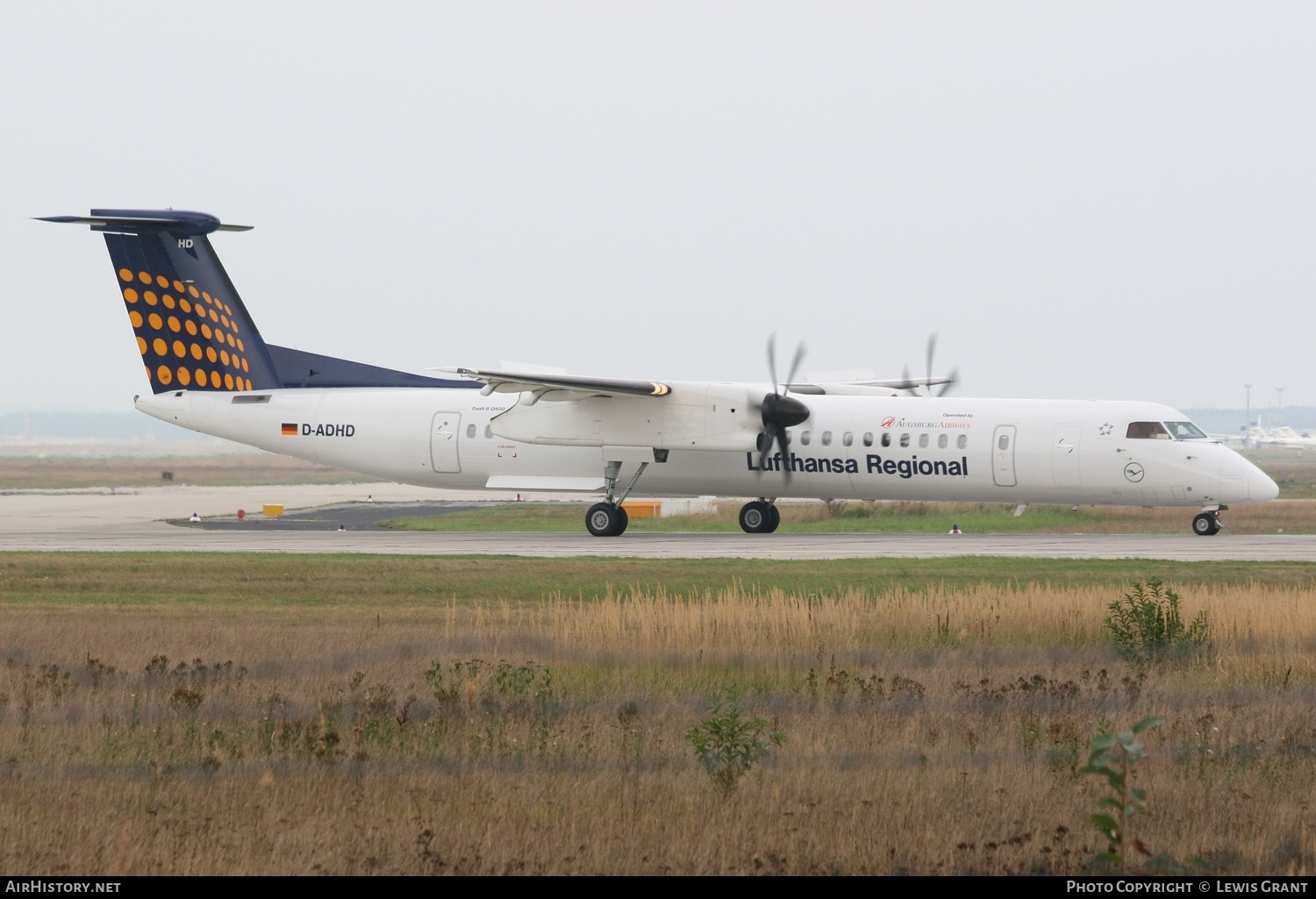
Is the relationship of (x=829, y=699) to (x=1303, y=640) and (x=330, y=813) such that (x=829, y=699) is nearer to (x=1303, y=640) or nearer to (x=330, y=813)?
(x=330, y=813)

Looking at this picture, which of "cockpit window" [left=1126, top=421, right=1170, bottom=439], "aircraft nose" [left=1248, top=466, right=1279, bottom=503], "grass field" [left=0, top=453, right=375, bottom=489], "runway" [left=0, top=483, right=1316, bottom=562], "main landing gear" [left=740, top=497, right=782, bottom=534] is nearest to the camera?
"runway" [left=0, top=483, right=1316, bottom=562]

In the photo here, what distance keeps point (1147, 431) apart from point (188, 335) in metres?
23.2

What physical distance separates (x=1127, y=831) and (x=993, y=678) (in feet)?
17.5

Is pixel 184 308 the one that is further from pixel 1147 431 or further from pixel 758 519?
pixel 1147 431

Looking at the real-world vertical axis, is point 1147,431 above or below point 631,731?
above

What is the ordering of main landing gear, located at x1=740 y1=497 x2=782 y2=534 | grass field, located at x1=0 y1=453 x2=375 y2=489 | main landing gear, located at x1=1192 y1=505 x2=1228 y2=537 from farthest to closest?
1. grass field, located at x1=0 y1=453 x2=375 y2=489
2. main landing gear, located at x1=740 y1=497 x2=782 y2=534
3. main landing gear, located at x1=1192 y1=505 x2=1228 y2=537

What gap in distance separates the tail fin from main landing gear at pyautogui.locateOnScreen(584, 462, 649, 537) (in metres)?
9.48

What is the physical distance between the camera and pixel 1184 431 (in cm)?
3106

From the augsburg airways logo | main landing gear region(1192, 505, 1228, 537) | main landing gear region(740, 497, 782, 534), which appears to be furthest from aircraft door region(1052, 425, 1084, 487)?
the augsburg airways logo

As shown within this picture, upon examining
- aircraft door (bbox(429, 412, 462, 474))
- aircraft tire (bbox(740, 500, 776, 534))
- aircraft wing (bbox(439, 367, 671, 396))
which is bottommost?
aircraft tire (bbox(740, 500, 776, 534))

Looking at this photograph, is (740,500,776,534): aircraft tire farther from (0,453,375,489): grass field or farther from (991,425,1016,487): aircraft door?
(0,453,375,489): grass field

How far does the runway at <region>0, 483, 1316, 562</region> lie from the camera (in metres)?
27.9

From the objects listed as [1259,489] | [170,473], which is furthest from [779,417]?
[170,473]

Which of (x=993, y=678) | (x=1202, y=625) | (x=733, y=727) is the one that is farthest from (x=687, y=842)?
(x=1202, y=625)
